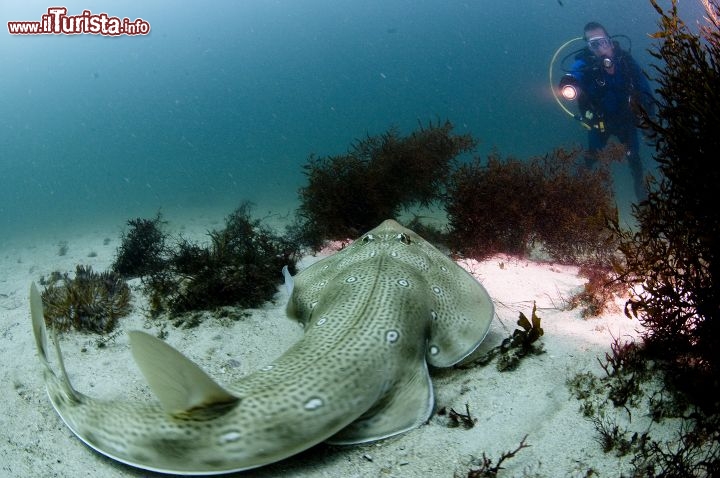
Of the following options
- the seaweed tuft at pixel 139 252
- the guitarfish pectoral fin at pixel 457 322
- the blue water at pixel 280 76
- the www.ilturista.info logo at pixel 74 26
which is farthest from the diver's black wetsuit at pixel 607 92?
the blue water at pixel 280 76

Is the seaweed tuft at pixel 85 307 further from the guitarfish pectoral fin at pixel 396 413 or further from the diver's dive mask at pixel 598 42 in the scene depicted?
the diver's dive mask at pixel 598 42

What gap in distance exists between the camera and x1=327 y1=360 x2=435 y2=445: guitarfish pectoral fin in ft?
11.0

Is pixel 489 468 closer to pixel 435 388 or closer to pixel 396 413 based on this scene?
pixel 396 413

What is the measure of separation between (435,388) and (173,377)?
2533 mm

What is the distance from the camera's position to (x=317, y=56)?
531ft

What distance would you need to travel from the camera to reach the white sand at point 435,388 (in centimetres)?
326

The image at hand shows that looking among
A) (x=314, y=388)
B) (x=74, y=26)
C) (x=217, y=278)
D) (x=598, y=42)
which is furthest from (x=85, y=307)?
(x=598, y=42)

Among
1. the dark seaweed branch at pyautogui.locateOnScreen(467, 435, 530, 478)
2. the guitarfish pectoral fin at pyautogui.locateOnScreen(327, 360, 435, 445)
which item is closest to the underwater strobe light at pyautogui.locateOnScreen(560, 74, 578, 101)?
the guitarfish pectoral fin at pyautogui.locateOnScreen(327, 360, 435, 445)

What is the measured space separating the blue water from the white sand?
391 feet

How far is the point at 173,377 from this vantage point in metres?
2.81

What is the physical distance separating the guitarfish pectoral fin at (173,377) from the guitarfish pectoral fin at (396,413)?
1.05 meters

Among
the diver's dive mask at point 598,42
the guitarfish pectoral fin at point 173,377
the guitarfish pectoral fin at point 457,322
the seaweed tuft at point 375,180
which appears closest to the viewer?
the guitarfish pectoral fin at point 173,377

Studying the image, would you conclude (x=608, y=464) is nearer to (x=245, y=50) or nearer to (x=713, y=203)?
(x=713, y=203)

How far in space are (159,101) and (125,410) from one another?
195911 millimetres
